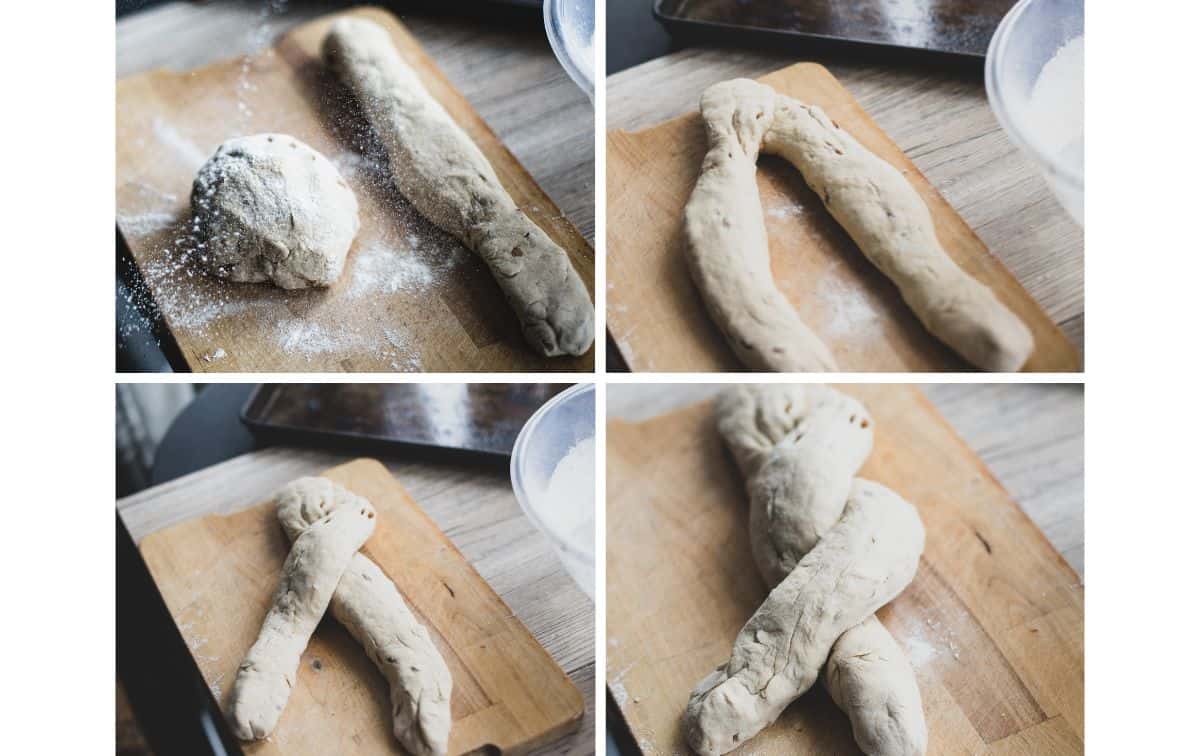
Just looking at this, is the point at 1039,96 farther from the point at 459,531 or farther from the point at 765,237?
the point at 459,531

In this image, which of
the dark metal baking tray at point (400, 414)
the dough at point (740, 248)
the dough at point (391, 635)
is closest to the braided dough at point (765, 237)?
the dough at point (740, 248)

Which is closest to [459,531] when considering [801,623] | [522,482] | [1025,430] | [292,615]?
[522,482]

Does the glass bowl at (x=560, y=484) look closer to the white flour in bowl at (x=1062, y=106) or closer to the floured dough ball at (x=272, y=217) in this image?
the floured dough ball at (x=272, y=217)

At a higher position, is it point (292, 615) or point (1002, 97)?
point (1002, 97)

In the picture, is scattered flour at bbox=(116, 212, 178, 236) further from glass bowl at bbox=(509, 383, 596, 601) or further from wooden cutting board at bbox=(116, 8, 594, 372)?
glass bowl at bbox=(509, 383, 596, 601)

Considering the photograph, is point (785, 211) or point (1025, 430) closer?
point (785, 211)

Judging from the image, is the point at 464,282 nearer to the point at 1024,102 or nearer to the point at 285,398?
the point at 285,398
